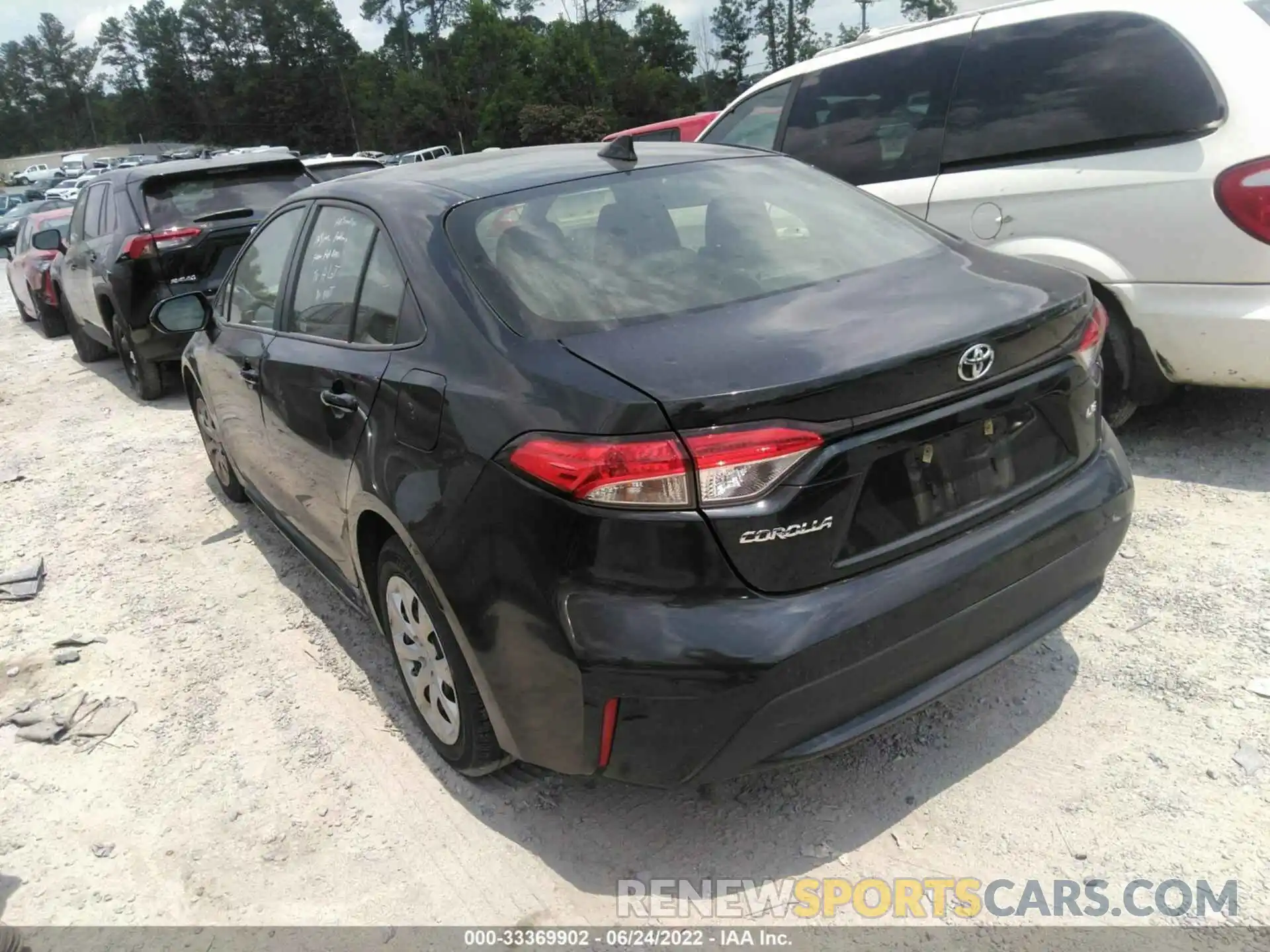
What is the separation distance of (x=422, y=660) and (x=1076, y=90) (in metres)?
3.57

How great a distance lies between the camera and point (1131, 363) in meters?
4.14

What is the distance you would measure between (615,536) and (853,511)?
1.70ft

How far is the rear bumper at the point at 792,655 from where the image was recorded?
201cm

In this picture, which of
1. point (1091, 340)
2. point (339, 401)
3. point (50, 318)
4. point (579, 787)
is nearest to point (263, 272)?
point (339, 401)

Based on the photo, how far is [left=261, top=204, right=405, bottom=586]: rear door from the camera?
9.25 feet

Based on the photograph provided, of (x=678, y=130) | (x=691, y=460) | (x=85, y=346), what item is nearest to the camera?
(x=691, y=460)

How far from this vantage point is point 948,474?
7.29ft

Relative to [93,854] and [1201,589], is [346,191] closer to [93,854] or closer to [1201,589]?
[93,854]

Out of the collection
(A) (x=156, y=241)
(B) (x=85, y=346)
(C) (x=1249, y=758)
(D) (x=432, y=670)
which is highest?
(A) (x=156, y=241)

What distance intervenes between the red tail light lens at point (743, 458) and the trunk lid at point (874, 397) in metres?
0.02

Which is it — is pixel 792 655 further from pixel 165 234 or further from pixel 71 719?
pixel 165 234

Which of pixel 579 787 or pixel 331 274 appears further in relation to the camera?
pixel 331 274

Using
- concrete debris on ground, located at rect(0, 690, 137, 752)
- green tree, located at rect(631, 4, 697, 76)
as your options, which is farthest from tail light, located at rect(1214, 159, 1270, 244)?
green tree, located at rect(631, 4, 697, 76)

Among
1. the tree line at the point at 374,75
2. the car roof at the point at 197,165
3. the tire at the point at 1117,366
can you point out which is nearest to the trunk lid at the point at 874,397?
the tire at the point at 1117,366
